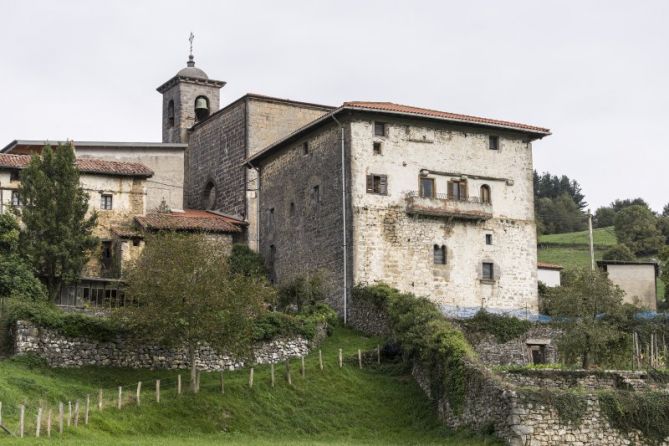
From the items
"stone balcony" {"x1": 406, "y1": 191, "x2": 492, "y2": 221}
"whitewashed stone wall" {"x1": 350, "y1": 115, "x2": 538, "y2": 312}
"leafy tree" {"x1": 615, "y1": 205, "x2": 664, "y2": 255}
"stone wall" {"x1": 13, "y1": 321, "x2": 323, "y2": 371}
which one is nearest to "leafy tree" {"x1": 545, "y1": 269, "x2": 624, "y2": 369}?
"whitewashed stone wall" {"x1": 350, "y1": 115, "x2": 538, "y2": 312}

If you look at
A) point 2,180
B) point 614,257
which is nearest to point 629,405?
point 2,180

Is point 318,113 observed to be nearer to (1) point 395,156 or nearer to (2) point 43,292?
(1) point 395,156

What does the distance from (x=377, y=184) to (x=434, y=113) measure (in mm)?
4903

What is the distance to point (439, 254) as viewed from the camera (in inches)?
2275

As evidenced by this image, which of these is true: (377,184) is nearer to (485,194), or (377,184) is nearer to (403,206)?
(403,206)

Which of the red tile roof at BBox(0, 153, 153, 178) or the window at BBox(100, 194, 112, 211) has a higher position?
the red tile roof at BBox(0, 153, 153, 178)

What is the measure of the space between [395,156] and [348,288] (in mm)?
7163

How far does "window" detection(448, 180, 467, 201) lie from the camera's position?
58.8 metres

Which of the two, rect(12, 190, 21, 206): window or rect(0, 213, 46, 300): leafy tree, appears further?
rect(12, 190, 21, 206): window

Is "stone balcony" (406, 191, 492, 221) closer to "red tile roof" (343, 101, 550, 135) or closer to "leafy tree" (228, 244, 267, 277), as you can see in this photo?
"red tile roof" (343, 101, 550, 135)

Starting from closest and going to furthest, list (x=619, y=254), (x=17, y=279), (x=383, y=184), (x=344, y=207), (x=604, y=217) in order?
(x=17, y=279) < (x=344, y=207) < (x=383, y=184) < (x=619, y=254) < (x=604, y=217)

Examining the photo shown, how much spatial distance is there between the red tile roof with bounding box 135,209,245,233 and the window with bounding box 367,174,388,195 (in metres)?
10.4

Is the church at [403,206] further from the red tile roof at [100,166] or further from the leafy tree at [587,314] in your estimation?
the leafy tree at [587,314]

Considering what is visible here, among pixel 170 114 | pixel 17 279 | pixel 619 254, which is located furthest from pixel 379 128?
pixel 619 254
